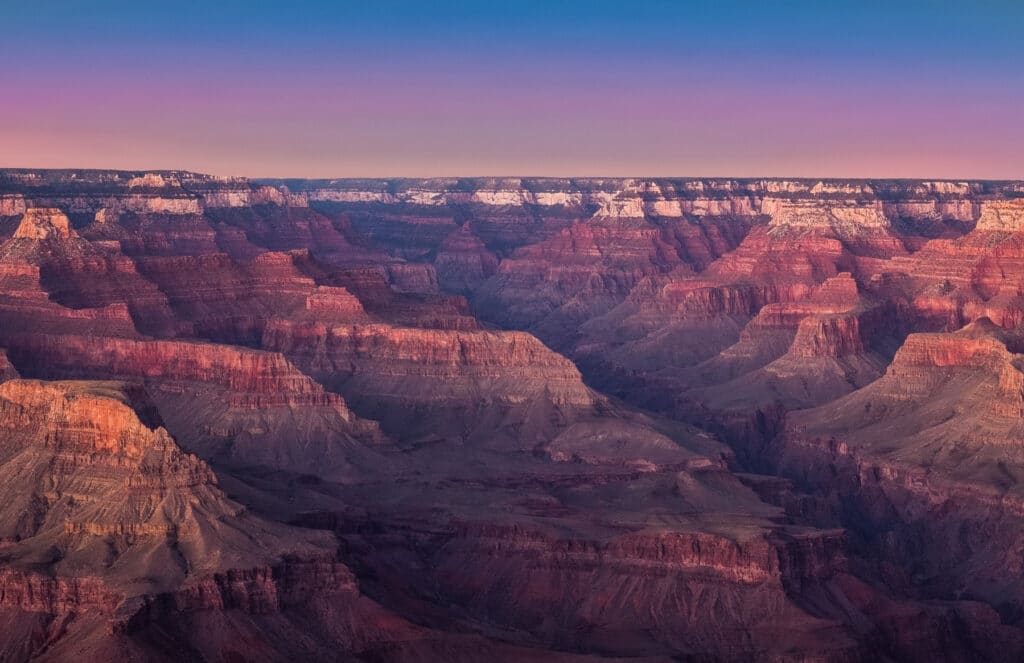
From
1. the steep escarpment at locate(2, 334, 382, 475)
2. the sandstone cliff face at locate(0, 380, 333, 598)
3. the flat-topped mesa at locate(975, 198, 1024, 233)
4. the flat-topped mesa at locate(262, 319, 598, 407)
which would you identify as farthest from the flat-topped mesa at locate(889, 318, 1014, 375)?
the sandstone cliff face at locate(0, 380, 333, 598)

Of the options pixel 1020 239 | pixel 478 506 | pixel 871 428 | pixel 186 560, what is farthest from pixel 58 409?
pixel 1020 239

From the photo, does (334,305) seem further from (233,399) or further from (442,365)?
(233,399)

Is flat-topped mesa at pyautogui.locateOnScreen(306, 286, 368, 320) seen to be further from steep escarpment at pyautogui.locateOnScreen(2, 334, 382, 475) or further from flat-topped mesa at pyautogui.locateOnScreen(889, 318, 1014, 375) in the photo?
flat-topped mesa at pyautogui.locateOnScreen(889, 318, 1014, 375)

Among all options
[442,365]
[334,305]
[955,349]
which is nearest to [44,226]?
[334,305]

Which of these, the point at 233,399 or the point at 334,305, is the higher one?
the point at 334,305

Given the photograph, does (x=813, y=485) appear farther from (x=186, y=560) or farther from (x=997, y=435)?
(x=186, y=560)
